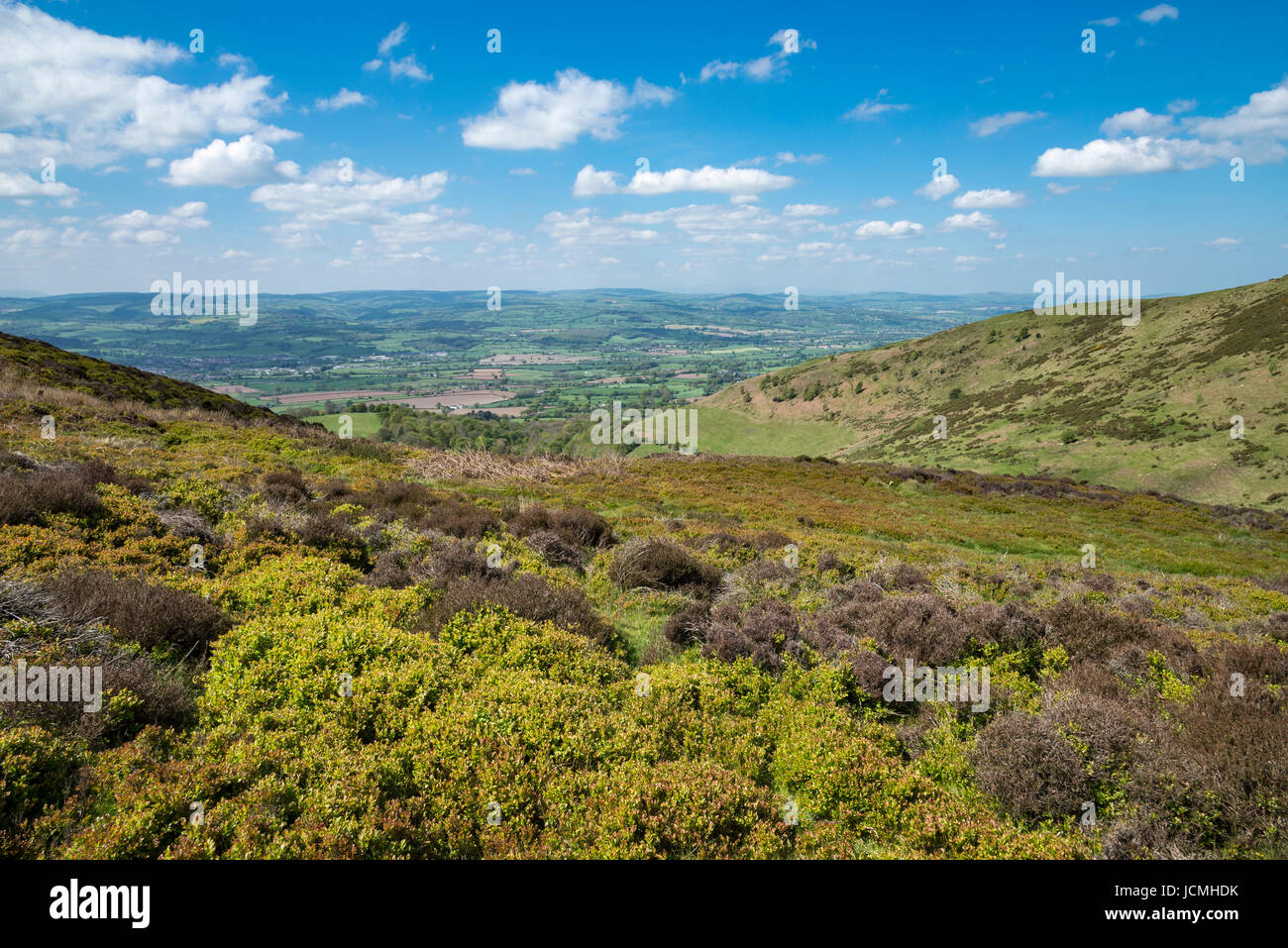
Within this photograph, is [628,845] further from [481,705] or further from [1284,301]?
[1284,301]

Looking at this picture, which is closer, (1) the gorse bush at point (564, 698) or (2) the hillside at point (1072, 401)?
(1) the gorse bush at point (564, 698)

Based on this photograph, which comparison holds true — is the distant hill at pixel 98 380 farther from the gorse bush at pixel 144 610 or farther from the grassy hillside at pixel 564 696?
the gorse bush at pixel 144 610

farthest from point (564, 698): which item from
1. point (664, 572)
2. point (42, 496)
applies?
point (42, 496)

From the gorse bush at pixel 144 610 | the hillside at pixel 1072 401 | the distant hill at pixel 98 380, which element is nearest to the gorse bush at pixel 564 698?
the gorse bush at pixel 144 610

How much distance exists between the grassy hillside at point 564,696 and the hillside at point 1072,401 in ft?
157

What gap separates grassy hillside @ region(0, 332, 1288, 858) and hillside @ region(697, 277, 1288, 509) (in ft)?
157

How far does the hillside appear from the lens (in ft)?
160

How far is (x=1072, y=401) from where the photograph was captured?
71.5 meters

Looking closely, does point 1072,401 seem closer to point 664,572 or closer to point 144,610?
point 664,572

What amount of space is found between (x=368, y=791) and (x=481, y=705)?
4.75 ft

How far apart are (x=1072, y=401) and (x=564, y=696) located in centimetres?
8665

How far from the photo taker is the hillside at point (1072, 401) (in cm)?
4875

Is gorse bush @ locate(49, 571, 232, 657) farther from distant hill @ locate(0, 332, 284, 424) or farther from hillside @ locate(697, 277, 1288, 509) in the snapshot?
hillside @ locate(697, 277, 1288, 509)

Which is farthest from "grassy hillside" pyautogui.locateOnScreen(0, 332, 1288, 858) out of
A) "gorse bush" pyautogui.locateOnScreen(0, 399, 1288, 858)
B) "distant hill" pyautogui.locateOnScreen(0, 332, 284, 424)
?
"distant hill" pyautogui.locateOnScreen(0, 332, 284, 424)
